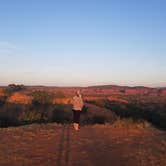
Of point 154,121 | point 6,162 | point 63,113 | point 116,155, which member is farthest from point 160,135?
point 63,113

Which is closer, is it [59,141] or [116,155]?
[116,155]

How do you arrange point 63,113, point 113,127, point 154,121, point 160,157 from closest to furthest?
point 160,157 < point 113,127 < point 154,121 < point 63,113

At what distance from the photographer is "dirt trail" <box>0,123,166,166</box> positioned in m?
12.2

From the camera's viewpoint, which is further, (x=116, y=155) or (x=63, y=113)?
(x=63, y=113)

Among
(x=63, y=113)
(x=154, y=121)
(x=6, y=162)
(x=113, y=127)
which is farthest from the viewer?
(x=63, y=113)

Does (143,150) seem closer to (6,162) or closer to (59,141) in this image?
(59,141)

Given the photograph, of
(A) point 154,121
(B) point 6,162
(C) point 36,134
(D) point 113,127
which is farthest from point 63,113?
(B) point 6,162

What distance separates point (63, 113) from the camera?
126 ft

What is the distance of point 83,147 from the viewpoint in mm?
14656

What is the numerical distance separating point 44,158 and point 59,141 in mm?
3488

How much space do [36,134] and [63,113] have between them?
791 inches

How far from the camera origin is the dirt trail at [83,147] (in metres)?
12.2

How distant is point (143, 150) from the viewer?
14.1 meters

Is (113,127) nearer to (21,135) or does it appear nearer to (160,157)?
(21,135)
